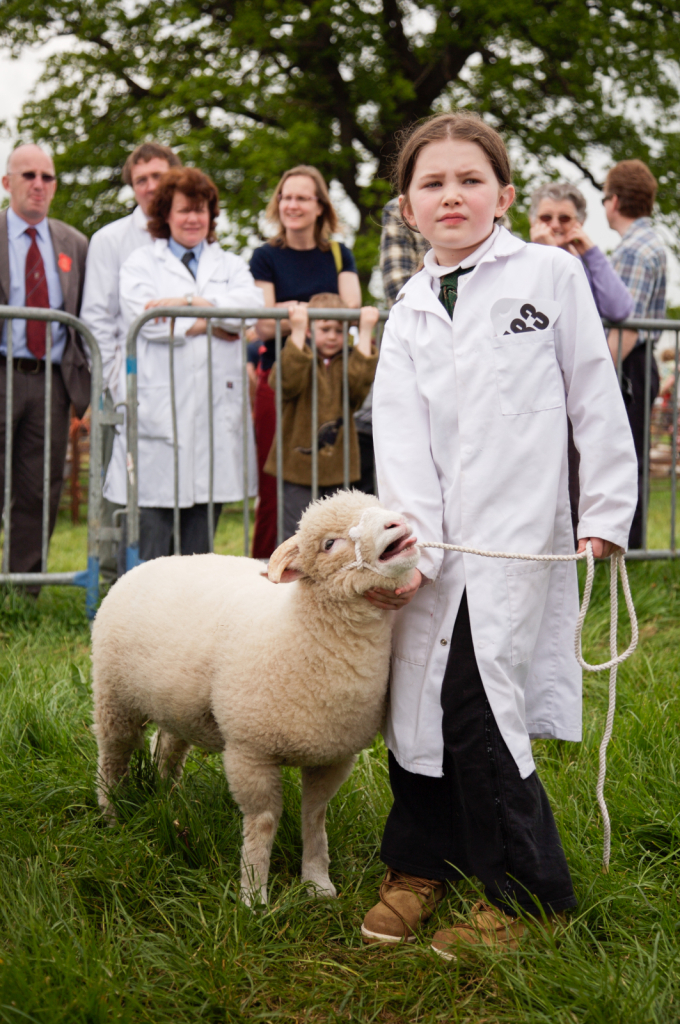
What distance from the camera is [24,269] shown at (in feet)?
17.3

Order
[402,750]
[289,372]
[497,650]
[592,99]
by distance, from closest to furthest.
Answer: [497,650], [402,750], [289,372], [592,99]

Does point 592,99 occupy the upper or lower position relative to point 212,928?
upper

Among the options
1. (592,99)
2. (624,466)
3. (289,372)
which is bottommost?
(624,466)

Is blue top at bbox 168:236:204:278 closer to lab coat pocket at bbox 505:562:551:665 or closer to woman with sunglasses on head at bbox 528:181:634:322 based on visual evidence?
woman with sunglasses on head at bbox 528:181:634:322

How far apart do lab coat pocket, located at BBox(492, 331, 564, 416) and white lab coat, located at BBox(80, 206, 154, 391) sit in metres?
3.32

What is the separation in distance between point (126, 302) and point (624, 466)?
3475 mm

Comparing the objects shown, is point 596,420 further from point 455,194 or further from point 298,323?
point 298,323

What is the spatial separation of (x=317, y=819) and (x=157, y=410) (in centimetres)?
284

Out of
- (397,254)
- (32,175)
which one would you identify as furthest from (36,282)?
(397,254)

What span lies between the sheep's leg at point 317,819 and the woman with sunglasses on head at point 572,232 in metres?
3.25

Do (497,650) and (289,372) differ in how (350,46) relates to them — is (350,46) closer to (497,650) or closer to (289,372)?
(289,372)

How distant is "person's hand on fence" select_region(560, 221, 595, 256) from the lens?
15.5 feet

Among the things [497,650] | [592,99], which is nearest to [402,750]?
[497,650]

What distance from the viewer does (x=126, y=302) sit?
16.5 feet
